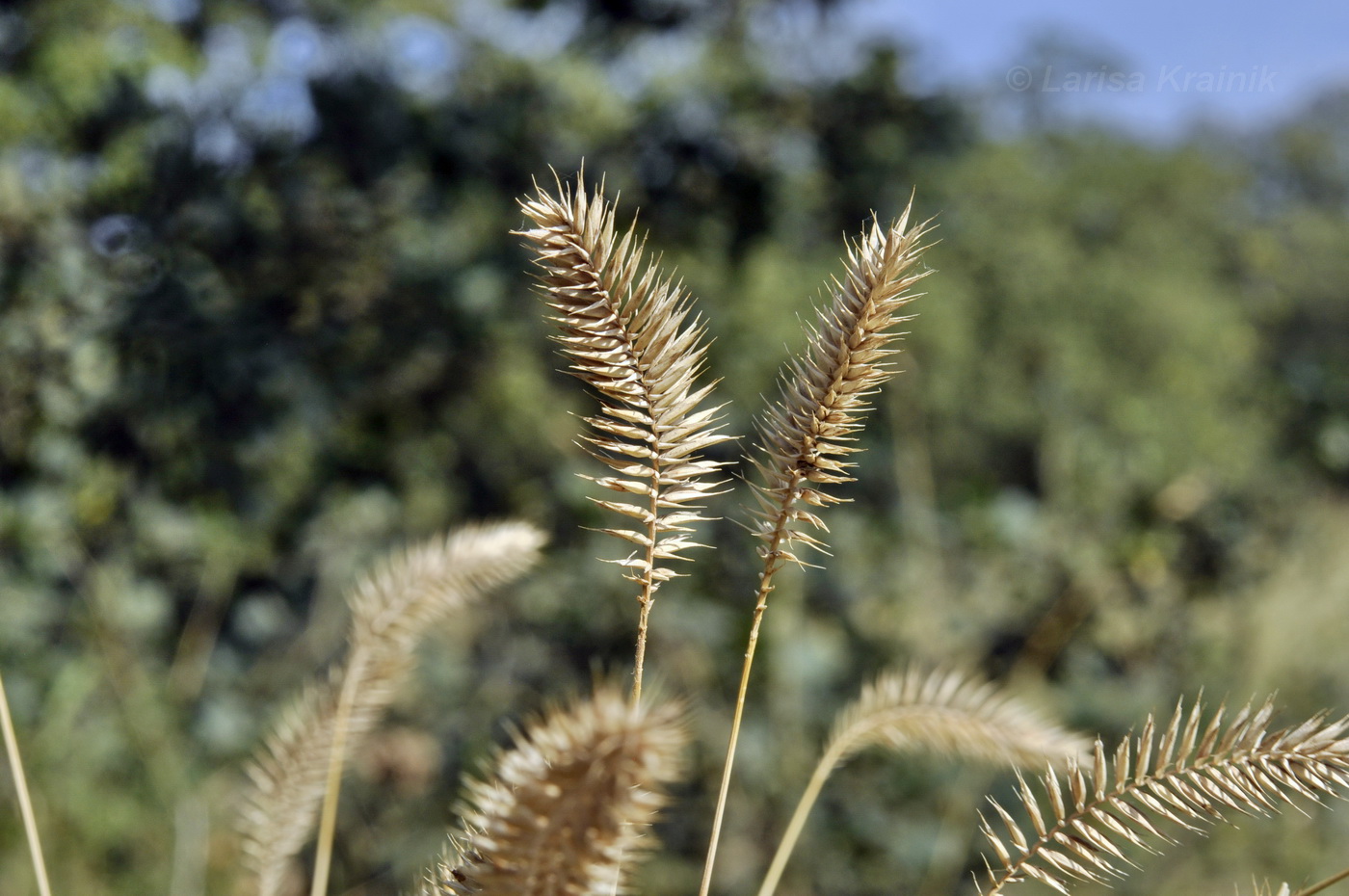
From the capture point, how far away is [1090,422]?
10.8 ft

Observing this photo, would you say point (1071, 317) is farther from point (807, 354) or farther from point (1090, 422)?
point (807, 354)

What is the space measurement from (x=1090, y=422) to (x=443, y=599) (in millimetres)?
2931

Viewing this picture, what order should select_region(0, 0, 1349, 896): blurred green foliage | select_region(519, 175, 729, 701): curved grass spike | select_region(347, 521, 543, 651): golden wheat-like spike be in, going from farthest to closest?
select_region(0, 0, 1349, 896): blurred green foliage → select_region(347, 521, 543, 651): golden wheat-like spike → select_region(519, 175, 729, 701): curved grass spike

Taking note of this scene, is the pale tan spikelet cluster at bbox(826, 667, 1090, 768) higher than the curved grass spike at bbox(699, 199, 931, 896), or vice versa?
the curved grass spike at bbox(699, 199, 931, 896)

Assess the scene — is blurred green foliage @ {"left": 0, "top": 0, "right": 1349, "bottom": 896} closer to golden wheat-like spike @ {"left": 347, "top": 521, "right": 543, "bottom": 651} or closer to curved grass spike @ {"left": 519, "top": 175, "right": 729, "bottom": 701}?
golden wheat-like spike @ {"left": 347, "top": 521, "right": 543, "bottom": 651}

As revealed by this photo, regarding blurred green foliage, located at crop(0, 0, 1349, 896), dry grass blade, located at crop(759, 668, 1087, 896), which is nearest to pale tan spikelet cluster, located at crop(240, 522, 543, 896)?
dry grass blade, located at crop(759, 668, 1087, 896)

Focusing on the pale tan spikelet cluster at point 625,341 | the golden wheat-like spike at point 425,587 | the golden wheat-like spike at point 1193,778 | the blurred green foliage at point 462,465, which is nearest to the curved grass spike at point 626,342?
the pale tan spikelet cluster at point 625,341

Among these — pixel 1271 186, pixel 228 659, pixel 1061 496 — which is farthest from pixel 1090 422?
pixel 1271 186

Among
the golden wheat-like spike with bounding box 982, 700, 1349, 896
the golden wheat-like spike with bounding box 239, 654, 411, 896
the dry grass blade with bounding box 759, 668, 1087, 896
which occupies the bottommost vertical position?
the golden wheat-like spike with bounding box 239, 654, 411, 896

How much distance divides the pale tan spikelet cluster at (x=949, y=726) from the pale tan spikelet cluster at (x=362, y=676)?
0.31 metres

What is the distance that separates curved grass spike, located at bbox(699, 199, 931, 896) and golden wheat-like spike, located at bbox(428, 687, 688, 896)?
0.14 metres

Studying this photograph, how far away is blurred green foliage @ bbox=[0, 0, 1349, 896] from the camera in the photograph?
6.65ft

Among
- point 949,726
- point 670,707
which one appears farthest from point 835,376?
point 949,726

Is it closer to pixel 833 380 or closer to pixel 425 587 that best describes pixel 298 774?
pixel 425 587
